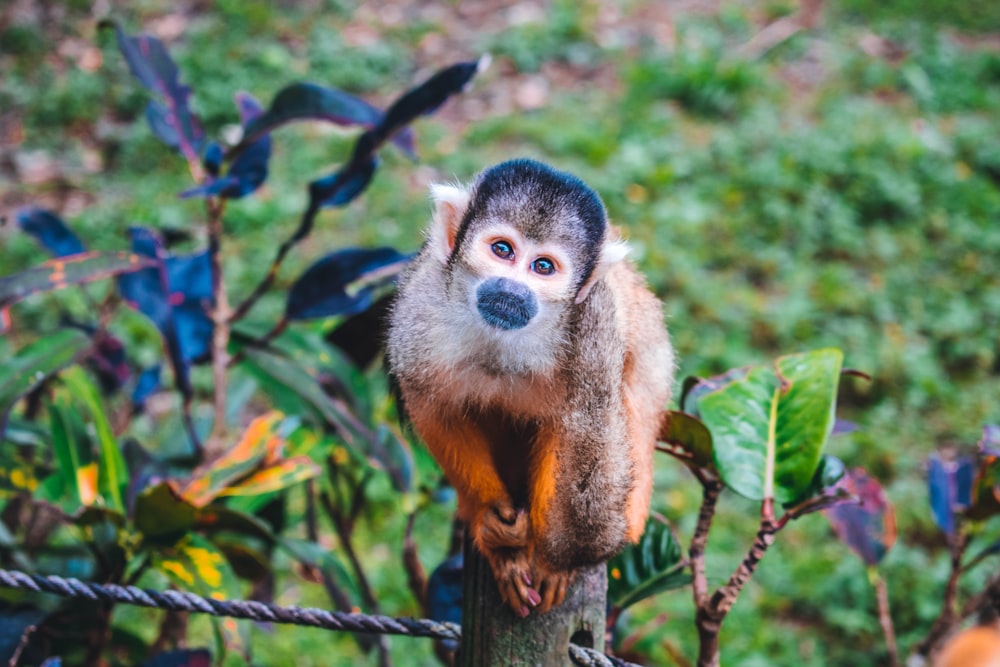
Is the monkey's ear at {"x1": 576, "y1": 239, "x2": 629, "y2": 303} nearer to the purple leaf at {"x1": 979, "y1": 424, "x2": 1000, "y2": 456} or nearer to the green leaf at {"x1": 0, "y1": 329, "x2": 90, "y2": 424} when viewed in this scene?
the purple leaf at {"x1": 979, "y1": 424, "x2": 1000, "y2": 456}

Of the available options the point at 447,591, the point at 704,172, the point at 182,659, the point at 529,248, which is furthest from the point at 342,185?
the point at 704,172

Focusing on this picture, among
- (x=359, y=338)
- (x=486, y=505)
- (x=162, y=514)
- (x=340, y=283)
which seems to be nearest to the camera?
(x=486, y=505)

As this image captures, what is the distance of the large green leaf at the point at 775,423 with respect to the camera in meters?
1.59

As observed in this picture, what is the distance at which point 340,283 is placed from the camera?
2.14m

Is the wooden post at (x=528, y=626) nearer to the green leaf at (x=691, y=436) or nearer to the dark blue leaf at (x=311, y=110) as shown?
the green leaf at (x=691, y=436)

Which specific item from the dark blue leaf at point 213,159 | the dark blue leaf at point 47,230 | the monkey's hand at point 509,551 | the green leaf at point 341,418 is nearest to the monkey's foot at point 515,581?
the monkey's hand at point 509,551

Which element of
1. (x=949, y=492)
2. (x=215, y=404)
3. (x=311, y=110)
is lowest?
(x=949, y=492)

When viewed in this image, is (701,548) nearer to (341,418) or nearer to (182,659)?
(341,418)

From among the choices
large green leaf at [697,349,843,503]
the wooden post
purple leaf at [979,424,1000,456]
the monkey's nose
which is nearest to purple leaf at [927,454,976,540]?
purple leaf at [979,424,1000,456]

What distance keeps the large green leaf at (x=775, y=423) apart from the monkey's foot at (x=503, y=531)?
1.20 ft

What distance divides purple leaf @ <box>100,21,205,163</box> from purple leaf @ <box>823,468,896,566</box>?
5.61ft

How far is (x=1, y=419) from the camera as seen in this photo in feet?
5.90

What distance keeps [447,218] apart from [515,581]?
0.66 meters

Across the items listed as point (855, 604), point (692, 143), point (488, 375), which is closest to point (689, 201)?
point (692, 143)
